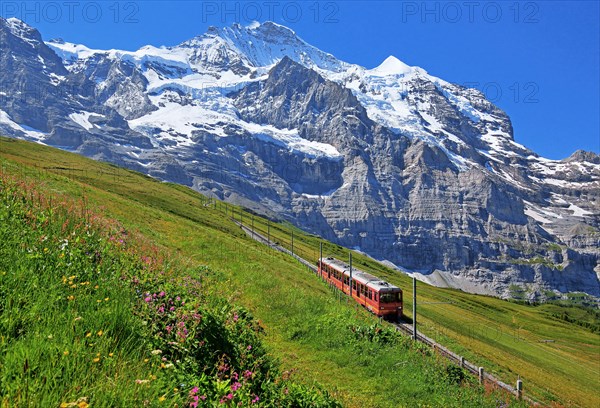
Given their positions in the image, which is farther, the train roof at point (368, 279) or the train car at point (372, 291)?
the train roof at point (368, 279)

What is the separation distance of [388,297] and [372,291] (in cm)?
229

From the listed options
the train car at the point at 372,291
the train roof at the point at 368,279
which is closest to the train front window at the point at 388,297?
the train car at the point at 372,291

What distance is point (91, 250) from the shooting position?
11.9m

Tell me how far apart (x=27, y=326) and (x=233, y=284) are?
20.7m

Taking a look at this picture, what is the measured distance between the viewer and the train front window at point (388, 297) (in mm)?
48719

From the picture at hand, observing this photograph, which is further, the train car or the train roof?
the train roof

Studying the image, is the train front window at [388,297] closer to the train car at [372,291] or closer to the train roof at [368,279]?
the train car at [372,291]

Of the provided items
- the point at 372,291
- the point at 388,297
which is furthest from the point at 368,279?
the point at 388,297

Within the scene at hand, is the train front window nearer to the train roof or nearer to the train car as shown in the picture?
the train car

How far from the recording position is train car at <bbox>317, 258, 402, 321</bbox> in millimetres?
48812

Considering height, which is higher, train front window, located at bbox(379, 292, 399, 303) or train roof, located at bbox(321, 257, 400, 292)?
train roof, located at bbox(321, 257, 400, 292)

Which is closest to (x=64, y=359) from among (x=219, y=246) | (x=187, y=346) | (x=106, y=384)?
(x=106, y=384)

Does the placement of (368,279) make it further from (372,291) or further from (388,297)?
(388,297)

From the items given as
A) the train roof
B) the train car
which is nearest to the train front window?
the train car
